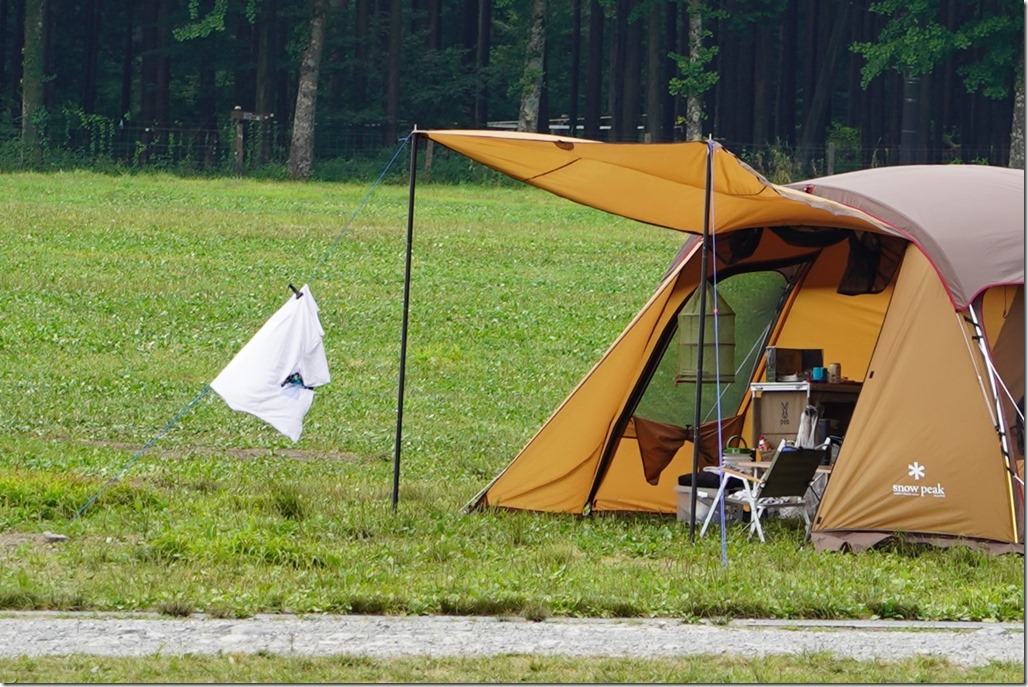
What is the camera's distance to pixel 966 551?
351 inches

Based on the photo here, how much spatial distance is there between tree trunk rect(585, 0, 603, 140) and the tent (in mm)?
34167

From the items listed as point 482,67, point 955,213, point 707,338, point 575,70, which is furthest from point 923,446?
point 575,70

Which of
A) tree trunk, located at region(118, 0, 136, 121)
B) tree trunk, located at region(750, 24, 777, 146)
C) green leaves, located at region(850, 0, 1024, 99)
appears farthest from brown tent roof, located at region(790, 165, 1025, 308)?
tree trunk, located at region(118, 0, 136, 121)

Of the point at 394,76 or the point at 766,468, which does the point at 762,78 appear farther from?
the point at 766,468

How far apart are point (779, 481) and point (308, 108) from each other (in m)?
29.4

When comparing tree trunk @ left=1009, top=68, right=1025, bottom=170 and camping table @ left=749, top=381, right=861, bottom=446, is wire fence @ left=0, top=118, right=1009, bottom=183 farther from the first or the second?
camping table @ left=749, top=381, right=861, bottom=446

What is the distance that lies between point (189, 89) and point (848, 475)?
4278cm

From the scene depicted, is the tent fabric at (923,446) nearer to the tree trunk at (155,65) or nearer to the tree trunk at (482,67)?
the tree trunk at (155,65)

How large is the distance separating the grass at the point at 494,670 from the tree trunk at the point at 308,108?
31.3 meters

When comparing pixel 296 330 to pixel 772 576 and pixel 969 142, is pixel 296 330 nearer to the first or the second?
pixel 772 576

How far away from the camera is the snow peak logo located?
30.2 ft

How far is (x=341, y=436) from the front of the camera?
527 inches

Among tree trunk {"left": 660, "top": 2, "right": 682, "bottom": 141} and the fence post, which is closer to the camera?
the fence post

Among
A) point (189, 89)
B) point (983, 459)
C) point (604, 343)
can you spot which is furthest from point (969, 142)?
point (983, 459)
